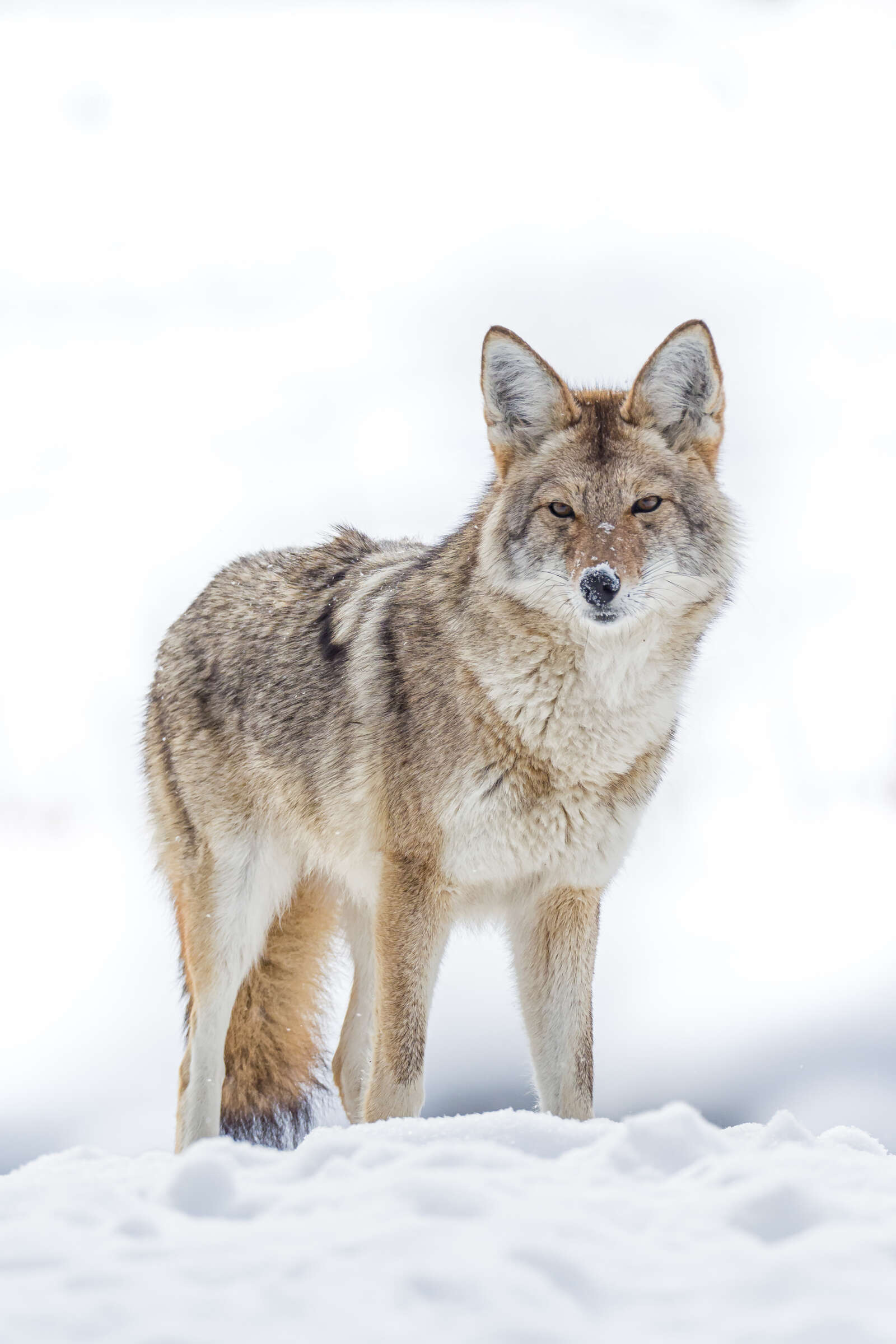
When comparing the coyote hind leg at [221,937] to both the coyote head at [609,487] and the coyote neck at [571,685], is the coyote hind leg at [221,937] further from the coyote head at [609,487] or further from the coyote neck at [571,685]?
the coyote head at [609,487]

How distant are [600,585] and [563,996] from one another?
4.97 feet

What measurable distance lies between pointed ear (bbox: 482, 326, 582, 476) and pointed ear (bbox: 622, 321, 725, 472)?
0.23 metres

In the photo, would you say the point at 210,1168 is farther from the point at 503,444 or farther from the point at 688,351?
the point at 688,351

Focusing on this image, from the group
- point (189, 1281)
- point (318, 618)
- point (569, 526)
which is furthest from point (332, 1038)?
point (189, 1281)

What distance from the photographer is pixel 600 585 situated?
3.68 meters

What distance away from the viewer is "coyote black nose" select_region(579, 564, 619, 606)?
12.1ft

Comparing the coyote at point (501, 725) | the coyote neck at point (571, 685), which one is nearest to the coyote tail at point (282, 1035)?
the coyote at point (501, 725)

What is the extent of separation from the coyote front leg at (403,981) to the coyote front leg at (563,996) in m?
0.46

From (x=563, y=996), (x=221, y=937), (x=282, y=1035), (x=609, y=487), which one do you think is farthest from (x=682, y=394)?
(x=282, y=1035)

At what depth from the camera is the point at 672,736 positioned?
4320 millimetres

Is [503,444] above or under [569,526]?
above

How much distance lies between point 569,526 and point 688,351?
776 millimetres

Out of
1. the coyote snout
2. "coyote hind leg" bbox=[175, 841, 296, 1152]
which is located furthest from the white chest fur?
"coyote hind leg" bbox=[175, 841, 296, 1152]

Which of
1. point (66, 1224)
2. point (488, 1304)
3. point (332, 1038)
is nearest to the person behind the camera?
point (488, 1304)
